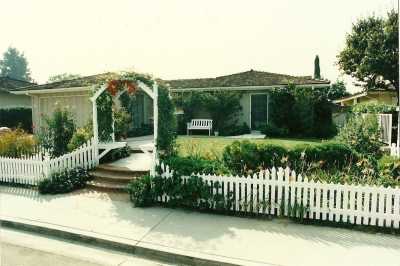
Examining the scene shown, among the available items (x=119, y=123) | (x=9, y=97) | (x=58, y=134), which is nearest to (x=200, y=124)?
(x=119, y=123)

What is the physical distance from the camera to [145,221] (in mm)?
6293

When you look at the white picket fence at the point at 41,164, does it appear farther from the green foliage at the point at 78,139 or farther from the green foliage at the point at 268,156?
the green foliage at the point at 268,156

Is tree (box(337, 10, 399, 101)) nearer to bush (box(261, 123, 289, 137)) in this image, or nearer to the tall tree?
bush (box(261, 123, 289, 137))

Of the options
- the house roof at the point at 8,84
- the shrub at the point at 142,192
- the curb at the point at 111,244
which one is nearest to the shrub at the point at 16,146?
the curb at the point at 111,244

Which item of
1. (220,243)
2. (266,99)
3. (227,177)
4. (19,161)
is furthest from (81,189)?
(266,99)

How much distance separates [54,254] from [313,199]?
464 cm

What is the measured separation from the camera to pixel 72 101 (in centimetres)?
1808

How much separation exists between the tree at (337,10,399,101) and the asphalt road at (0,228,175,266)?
2408 cm

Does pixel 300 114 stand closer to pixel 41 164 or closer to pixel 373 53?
pixel 373 53

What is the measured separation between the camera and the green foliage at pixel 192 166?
7027mm

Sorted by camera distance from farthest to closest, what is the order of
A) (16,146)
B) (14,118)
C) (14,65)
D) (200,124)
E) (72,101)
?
1. (14,65)
2. (14,118)
3. (200,124)
4. (72,101)
5. (16,146)

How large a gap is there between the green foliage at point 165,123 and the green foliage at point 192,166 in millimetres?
582

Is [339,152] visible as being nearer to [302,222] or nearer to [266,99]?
[302,222]

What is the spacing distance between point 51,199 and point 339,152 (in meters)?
7.15
